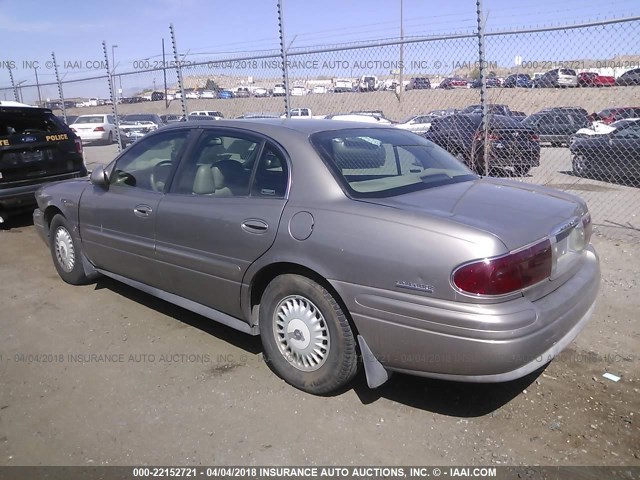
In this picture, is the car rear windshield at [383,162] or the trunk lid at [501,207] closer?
the trunk lid at [501,207]

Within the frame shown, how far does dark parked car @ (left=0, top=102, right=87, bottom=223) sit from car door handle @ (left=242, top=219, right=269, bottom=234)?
5.54 metres

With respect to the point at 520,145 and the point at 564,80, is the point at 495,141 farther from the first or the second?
the point at 564,80

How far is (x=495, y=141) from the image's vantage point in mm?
8391

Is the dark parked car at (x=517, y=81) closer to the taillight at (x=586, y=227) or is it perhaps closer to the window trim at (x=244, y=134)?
the taillight at (x=586, y=227)

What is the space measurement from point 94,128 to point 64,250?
75.7ft

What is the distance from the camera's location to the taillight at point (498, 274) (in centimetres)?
246

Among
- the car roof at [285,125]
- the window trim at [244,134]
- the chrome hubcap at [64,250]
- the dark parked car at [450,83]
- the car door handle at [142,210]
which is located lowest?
the chrome hubcap at [64,250]

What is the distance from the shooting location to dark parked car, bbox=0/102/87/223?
7.32m

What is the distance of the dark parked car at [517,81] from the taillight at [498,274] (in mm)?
8375

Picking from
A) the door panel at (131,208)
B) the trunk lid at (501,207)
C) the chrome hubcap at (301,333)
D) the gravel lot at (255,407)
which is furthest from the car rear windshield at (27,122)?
the trunk lid at (501,207)

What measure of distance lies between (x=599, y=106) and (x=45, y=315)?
2408cm

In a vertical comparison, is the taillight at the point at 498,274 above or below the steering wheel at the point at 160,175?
below

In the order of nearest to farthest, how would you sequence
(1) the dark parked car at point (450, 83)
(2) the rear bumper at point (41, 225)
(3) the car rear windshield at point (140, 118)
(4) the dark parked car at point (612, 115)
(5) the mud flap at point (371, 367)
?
1. (5) the mud flap at point (371, 367)
2. (2) the rear bumper at point (41, 225)
3. (1) the dark parked car at point (450, 83)
4. (4) the dark parked car at point (612, 115)
5. (3) the car rear windshield at point (140, 118)

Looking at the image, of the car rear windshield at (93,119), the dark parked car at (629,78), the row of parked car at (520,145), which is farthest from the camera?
the car rear windshield at (93,119)
